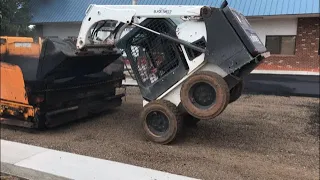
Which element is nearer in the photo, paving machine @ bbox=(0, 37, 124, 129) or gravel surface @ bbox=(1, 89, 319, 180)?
gravel surface @ bbox=(1, 89, 319, 180)

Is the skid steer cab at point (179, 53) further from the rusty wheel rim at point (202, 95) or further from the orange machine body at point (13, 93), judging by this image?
the orange machine body at point (13, 93)

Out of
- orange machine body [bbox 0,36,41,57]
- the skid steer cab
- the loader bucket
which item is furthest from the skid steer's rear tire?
orange machine body [bbox 0,36,41,57]

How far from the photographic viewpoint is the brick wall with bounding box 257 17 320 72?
13289 millimetres

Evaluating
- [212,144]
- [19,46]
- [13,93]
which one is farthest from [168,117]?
[19,46]

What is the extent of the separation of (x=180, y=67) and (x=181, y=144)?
1.31 m

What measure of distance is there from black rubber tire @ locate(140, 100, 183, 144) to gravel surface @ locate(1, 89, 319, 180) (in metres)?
0.13

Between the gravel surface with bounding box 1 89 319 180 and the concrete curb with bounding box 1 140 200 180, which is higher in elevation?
the concrete curb with bounding box 1 140 200 180

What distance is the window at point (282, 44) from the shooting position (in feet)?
45.9

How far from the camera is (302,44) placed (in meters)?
13.6

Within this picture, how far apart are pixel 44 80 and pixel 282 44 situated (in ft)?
35.1

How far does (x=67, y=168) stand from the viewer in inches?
168

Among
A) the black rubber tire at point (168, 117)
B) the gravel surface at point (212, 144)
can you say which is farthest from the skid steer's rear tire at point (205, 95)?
the gravel surface at point (212, 144)

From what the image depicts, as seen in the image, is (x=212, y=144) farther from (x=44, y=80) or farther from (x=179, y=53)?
(x=44, y=80)

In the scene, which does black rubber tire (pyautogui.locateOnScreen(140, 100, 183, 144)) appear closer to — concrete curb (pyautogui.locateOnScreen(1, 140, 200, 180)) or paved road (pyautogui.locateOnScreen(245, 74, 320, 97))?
concrete curb (pyautogui.locateOnScreen(1, 140, 200, 180))
